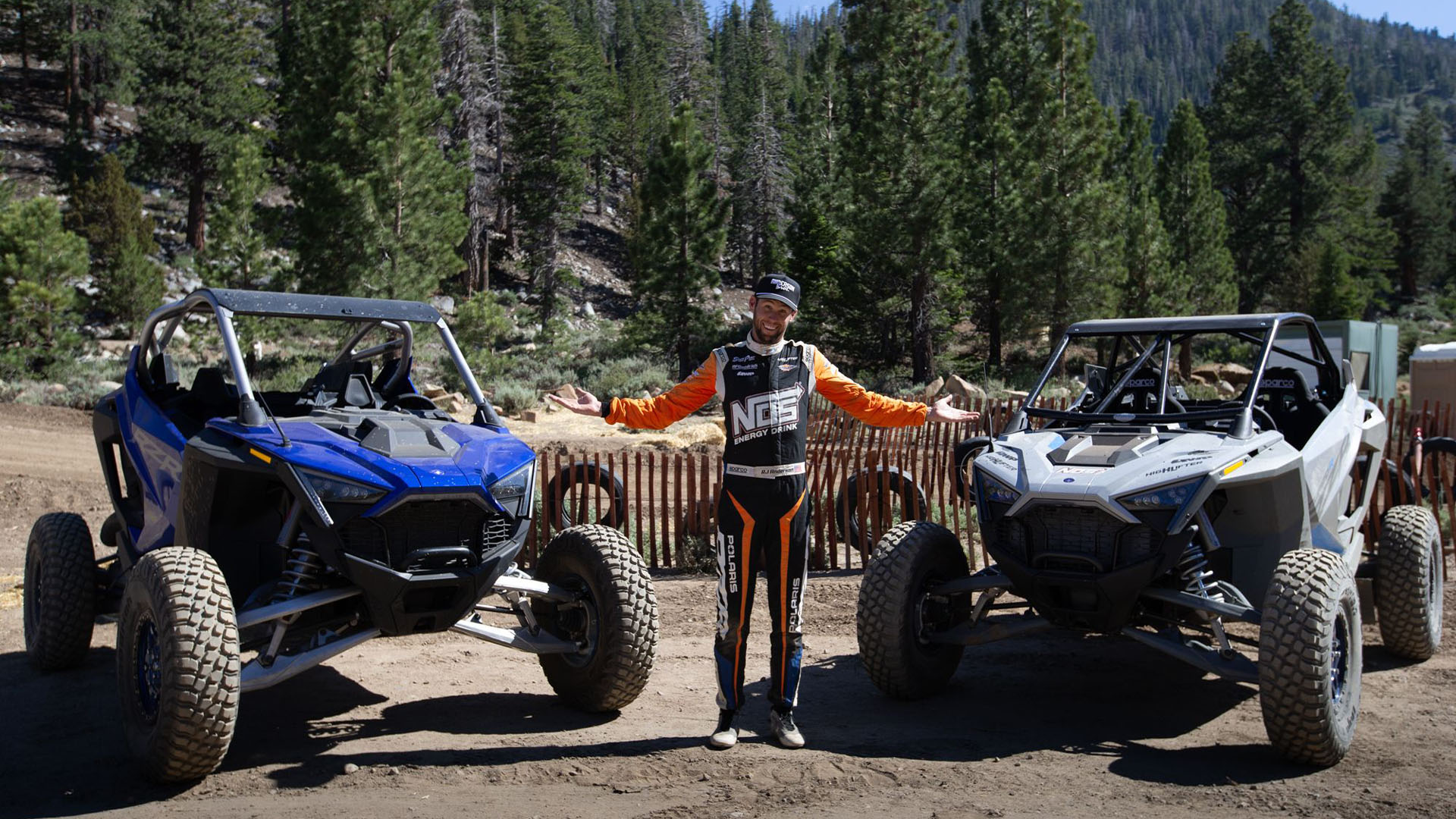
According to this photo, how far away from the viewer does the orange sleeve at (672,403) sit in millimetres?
5547

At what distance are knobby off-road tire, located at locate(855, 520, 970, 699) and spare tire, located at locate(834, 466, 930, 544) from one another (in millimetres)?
4142

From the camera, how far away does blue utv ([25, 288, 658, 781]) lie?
4.68m

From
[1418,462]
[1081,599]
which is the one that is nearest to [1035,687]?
[1081,599]

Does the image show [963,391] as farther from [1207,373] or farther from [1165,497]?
[1165,497]

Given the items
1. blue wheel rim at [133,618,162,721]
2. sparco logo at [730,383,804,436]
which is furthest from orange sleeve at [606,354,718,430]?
blue wheel rim at [133,618,162,721]

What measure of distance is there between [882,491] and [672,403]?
5.31 m

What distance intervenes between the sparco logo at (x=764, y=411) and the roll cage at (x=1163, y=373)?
1.67m

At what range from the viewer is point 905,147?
99.9 ft

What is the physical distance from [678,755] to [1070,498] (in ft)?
7.10

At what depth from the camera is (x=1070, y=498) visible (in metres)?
5.34

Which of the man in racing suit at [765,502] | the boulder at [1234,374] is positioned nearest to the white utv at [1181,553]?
the man in racing suit at [765,502]

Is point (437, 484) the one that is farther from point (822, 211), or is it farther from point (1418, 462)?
point (822, 211)

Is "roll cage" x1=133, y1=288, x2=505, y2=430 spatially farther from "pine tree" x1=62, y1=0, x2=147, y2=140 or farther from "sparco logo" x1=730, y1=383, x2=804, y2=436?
"pine tree" x1=62, y1=0, x2=147, y2=140

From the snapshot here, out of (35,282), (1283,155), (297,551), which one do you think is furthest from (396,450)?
(1283,155)
